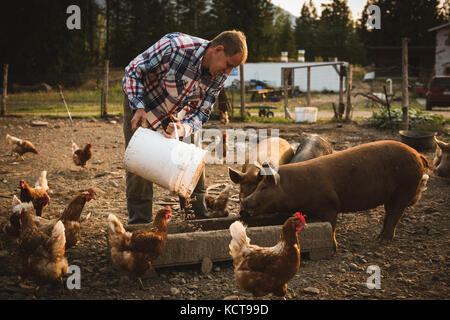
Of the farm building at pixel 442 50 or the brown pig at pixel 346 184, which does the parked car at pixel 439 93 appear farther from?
the brown pig at pixel 346 184

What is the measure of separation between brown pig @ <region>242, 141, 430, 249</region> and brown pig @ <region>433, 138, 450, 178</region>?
2394 mm

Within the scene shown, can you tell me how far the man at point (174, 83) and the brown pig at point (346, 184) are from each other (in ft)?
3.28

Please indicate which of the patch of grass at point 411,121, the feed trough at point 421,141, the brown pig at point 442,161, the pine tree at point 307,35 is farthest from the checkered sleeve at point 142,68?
the pine tree at point 307,35

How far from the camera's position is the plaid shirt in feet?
12.4

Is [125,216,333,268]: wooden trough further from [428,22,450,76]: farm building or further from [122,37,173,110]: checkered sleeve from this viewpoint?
[428,22,450,76]: farm building

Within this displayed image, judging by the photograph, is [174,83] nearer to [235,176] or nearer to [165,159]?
[165,159]

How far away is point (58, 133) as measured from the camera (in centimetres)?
1143

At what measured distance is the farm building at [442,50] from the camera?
31828 millimetres

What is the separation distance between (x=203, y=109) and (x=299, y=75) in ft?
103

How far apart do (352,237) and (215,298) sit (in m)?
1.95

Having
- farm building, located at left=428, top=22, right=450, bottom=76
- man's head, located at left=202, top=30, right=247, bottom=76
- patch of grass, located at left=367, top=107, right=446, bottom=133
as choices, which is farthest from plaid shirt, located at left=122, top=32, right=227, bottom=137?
farm building, located at left=428, top=22, right=450, bottom=76

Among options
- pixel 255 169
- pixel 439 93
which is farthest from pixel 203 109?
pixel 439 93
